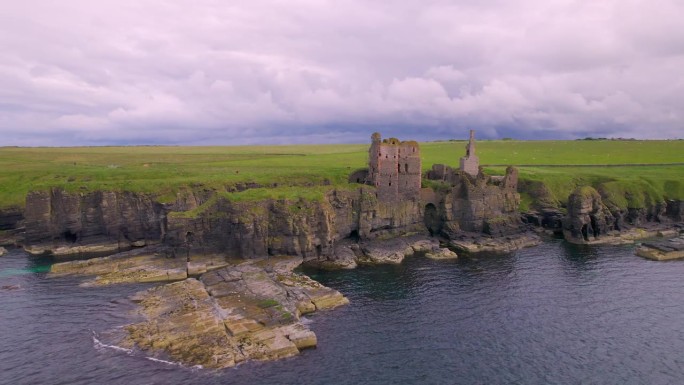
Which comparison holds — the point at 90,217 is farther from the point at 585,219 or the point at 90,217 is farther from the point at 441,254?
the point at 585,219

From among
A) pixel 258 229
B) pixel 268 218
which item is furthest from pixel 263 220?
pixel 258 229

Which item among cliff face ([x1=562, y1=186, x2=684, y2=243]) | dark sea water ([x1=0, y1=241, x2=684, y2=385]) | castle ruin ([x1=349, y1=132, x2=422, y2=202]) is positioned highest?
castle ruin ([x1=349, y1=132, x2=422, y2=202])

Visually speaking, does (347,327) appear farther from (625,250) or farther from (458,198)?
(625,250)

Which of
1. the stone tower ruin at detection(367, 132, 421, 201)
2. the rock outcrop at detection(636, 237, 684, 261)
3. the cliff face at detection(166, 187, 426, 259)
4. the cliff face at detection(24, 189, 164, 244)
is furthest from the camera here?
the stone tower ruin at detection(367, 132, 421, 201)

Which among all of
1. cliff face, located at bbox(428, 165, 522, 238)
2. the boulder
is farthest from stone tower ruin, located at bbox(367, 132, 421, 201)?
the boulder

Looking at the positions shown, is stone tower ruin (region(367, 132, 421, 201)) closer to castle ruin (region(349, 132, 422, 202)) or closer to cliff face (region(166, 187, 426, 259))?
castle ruin (region(349, 132, 422, 202))

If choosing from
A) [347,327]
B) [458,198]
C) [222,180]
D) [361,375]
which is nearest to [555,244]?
[458,198]
